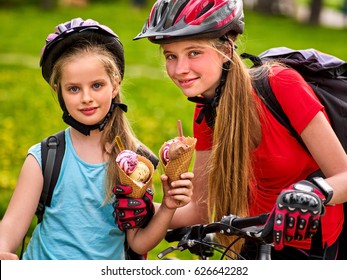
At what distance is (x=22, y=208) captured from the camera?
395 centimetres

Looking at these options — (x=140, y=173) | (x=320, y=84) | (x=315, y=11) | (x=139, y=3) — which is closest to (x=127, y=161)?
(x=140, y=173)

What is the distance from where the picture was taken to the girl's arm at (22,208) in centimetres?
391

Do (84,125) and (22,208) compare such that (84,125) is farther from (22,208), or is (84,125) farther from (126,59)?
(126,59)

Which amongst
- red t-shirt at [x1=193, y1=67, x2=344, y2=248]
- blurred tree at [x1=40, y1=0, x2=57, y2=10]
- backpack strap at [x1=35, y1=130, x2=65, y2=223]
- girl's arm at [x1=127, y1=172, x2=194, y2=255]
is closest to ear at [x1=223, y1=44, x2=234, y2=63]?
red t-shirt at [x1=193, y1=67, x2=344, y2=248]

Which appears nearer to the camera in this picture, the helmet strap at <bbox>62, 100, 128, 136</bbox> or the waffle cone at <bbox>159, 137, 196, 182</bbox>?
the waffle cone at <bbox>159, 137, 196, 182</bbox>

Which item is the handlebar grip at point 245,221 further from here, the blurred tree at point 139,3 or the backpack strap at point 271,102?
the blurred tree at point 139,3

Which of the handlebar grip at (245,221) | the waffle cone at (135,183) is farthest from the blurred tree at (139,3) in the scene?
the handlebar grip at (245,221)

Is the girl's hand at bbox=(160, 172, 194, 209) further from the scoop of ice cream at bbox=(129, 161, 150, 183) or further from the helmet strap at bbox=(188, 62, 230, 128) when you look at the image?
the helmet strap at bbox=(188, 62, 230, 128)

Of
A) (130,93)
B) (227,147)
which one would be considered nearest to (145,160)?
(227,147)

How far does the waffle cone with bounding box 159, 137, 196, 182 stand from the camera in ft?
12.2

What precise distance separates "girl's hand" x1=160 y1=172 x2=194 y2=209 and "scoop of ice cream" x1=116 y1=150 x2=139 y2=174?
144 millimetres

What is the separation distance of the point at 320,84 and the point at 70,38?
1257 mm
